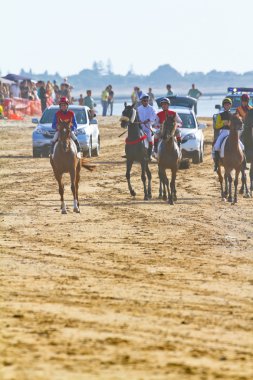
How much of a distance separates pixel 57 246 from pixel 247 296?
189 inches

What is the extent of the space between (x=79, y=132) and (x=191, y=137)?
365 cm

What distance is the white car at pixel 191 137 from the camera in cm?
3366

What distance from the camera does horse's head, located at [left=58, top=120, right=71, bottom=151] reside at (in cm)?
2089

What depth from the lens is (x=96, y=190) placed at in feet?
86.8

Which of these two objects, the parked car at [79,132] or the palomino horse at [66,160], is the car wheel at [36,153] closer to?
the parked car at [79,132]

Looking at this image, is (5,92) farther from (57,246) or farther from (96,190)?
(57,246)

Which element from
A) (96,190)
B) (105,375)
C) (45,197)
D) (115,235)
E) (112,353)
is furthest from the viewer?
(96,190)

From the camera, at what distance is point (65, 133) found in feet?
68.8

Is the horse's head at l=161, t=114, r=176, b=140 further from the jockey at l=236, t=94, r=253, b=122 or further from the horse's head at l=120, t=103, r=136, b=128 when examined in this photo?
the jockey at l=236, t=94, r=253, b=122

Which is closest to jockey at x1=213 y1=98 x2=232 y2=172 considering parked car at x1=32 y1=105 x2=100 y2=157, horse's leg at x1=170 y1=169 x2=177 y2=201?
horse's leg at x1=170 y1=169 x2=177 y2=201

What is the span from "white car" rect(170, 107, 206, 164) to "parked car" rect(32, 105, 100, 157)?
2958 mm

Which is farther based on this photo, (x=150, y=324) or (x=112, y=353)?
(x=150, y=324)

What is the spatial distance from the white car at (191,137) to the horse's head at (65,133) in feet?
41.1

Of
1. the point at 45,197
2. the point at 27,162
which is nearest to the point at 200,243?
the point at 45,197
